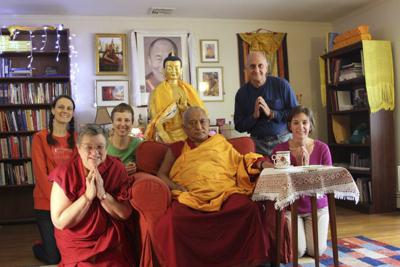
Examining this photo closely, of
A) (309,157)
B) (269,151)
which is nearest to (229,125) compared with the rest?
(269,151)

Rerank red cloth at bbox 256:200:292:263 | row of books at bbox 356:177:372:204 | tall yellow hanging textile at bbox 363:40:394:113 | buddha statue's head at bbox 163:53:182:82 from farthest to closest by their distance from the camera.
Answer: row of books at bbox 356:177:372:204 < tall yellow hanging textile at bbox 363:40:394:113 < buddha statue's head at bbox 163:53:182:82 < red cloth at bbox 256:200:292:263

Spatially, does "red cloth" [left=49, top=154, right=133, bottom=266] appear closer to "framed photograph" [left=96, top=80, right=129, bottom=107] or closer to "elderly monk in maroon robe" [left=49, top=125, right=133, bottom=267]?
"elderly monk in maroon robe" [left=49, top=125, right=133, bottom=267]

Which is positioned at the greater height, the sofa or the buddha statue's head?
the buddha statue's head

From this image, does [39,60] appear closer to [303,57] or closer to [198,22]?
[198,22]

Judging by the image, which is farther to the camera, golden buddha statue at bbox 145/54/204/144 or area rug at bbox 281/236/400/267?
golden buddha statue at bbox 145/54/204/144

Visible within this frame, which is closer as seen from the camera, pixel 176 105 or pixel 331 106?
pixel 176 105

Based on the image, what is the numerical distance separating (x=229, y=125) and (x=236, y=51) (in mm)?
1092

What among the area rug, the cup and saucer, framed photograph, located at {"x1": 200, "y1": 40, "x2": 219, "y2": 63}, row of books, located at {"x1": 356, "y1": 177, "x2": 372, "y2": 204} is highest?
framed photograph, located at {"x1": 200, "y1": 40, "x2": 219, "y2": 63}

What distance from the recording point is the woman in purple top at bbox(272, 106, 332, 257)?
257cm

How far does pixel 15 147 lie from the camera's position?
4.64 metres

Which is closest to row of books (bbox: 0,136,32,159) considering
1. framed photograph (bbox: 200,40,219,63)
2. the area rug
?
framed photograph (bbox: 200,40,219,63)

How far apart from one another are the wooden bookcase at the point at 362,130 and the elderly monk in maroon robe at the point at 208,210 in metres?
2.43

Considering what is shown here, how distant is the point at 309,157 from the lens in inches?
105

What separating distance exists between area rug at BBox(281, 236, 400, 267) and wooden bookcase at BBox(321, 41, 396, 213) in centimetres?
142
